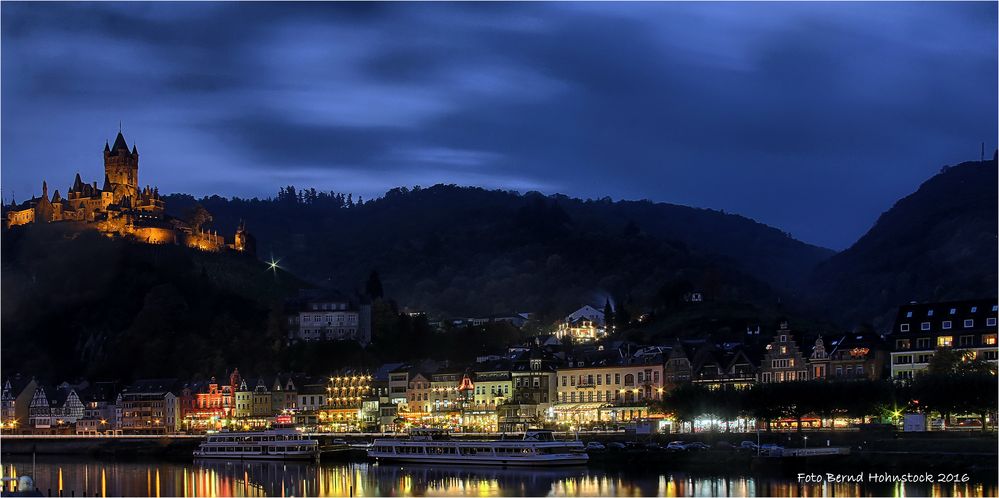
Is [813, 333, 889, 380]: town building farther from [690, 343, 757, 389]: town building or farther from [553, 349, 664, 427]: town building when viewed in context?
[553, 349, 664, 427]: town building

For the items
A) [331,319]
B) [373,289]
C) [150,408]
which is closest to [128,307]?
[331,319]

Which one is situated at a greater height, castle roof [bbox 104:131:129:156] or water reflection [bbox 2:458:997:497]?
castle roof [bbox 104:131:129:156]

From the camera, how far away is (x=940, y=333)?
88375 mm

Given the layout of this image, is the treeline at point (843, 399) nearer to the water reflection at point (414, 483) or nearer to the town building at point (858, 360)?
the town building at point (858, 360)

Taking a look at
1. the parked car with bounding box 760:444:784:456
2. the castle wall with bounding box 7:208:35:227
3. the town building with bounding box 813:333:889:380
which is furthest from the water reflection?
the castle wall with bounding box 7:208:35:227

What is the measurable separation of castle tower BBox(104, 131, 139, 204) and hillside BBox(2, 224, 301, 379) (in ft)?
50.3

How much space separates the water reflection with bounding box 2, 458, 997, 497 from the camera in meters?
61.3

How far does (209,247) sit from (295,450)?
302ft

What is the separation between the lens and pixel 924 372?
276 feet

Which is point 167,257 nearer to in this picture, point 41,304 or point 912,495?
point 41,304

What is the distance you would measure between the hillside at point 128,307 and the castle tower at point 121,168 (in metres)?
15.3

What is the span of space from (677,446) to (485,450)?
11127mm

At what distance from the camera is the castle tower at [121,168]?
7454 inches

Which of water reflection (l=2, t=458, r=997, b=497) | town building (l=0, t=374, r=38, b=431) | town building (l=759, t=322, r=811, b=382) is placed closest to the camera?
water reflection (l=2, t=458, r=997, b=497)
